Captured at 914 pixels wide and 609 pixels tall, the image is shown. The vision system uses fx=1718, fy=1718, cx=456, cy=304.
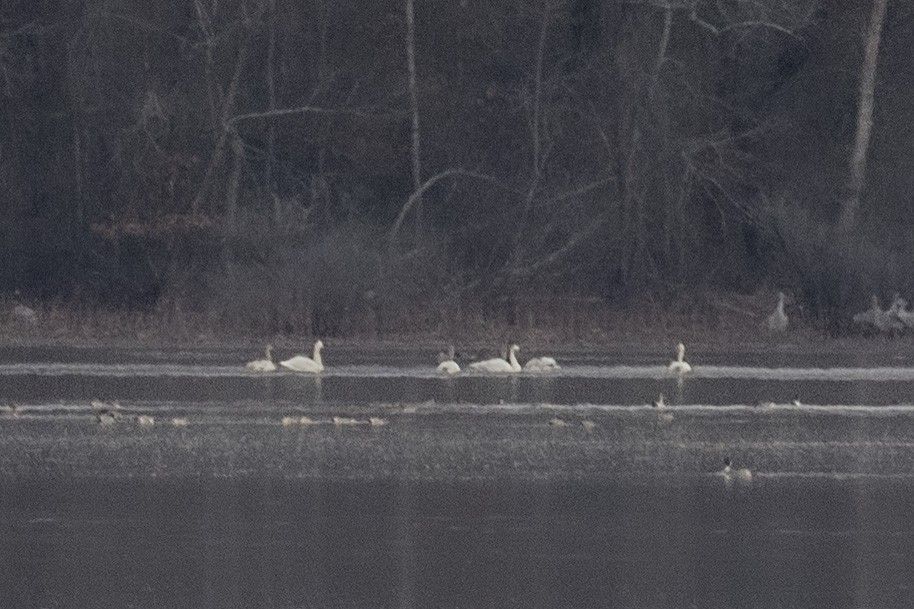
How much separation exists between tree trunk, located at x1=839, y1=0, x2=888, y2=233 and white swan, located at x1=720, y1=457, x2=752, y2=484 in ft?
69.7

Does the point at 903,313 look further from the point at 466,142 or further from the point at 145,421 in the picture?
the point at 145,421

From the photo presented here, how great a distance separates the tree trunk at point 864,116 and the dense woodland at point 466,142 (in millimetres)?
50

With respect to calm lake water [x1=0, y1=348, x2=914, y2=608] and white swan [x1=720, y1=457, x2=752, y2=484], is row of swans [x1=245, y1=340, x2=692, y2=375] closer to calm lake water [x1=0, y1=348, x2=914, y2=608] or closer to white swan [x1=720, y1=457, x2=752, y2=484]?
calm lake water [x1=0, y1=348, x2=914, y2=608]

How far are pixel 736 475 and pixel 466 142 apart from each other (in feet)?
78.8

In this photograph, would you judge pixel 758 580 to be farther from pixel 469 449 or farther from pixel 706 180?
pixel 706 180

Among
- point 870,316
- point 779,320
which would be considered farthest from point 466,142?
A: point 870,316

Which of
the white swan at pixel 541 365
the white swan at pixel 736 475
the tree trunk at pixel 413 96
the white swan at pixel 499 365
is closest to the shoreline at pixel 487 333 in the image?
the white swan at pixel 541 365

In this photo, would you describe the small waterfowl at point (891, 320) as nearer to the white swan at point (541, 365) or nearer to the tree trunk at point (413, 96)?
the white swan at point (541, 365)

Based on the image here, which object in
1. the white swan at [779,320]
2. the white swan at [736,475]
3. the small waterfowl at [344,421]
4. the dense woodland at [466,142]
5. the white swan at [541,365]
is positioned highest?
the dense woodland at [466,142]

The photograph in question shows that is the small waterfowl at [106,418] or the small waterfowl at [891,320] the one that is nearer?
the small waterfowl at [106,418]

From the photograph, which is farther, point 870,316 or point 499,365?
point 870,316

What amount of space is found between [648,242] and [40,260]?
13490 millimetres

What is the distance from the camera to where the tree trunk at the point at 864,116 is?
36.0 metres

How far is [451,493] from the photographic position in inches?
552
